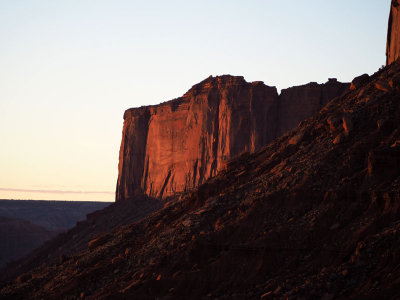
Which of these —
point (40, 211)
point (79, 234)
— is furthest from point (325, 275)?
point (40, 211)

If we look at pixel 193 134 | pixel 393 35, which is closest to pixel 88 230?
pixel 193 134

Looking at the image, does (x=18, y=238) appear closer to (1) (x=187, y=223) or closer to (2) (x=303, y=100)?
(2) (x=303, y=100)

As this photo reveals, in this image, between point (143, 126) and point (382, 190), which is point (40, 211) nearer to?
point (143, 126)

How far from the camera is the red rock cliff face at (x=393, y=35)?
116ft

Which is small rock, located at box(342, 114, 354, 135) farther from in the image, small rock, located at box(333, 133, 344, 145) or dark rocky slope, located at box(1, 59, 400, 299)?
small rock, located at box(333, 133, 344, 145)

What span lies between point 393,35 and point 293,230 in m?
17.8

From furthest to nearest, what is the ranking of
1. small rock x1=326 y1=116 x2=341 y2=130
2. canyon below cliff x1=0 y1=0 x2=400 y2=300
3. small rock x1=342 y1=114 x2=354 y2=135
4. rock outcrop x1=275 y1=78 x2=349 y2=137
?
rock outcrop x1=275 y1=78 x2=349 y2=137 < small rock x1=326 y1=116 x2=341 y2=130 < small rock x1=342 y1=114 x2=354 y2=135 < canyon below cliff x1=0 y1=0 x2=400 y2=300

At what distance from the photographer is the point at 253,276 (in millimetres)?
21703

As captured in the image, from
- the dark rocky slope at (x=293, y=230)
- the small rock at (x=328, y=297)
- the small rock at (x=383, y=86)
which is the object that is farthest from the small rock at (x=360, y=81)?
the small rock at (x=328, y=297)

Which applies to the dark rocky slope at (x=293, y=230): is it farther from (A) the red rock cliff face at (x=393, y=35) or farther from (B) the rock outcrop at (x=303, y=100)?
(B) the rock outcrop at (x=303, y=100)

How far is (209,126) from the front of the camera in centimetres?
5400

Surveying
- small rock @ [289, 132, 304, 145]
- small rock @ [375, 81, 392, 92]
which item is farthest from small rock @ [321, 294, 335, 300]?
small rock @ [375, 81, 392, 92]

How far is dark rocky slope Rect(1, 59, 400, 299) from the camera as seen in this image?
19859 mm

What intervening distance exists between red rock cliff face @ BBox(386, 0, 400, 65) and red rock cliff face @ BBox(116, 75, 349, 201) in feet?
35.6
